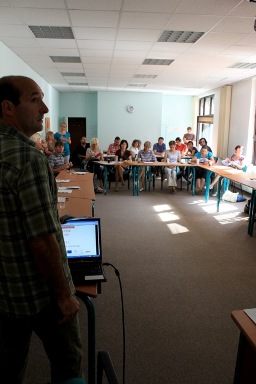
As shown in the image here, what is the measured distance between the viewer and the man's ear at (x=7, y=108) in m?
1.10

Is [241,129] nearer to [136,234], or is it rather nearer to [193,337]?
[136,234]

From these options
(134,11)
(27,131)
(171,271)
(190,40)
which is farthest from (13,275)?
(190,40)

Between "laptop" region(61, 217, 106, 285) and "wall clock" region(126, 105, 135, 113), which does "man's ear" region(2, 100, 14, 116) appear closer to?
"laptop" region(61, 217, 106, 285)

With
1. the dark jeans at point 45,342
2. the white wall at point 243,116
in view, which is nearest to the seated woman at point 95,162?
the white wall at point 243,116

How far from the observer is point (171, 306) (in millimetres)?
2867

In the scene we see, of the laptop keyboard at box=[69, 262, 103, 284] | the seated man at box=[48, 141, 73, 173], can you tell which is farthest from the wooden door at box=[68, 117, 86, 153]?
the laptop keyboard at box=[69, 262, 103, 284]

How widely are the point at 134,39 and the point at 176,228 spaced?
3028 mm

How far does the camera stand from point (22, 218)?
105 centimetres

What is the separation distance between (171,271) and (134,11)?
10.0ft

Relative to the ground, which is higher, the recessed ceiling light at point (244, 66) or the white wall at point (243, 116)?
the recessed ceiling light at point (244, 66)

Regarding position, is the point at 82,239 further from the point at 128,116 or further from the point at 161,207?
the point at 128,116

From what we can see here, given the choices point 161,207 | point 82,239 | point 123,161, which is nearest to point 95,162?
point 123,161

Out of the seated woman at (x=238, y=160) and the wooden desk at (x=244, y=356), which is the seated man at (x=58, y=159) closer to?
the seated woman at (x=238, y=160)

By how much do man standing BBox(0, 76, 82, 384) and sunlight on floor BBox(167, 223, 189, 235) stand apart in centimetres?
390
